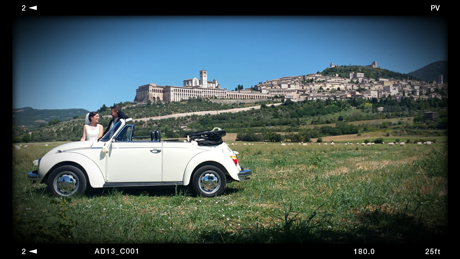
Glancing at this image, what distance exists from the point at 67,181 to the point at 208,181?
255 cm

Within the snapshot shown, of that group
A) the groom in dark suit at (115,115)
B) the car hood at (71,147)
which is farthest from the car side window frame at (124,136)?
the car hood at (71,147)

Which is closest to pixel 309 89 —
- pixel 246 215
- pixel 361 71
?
pixel 361 71

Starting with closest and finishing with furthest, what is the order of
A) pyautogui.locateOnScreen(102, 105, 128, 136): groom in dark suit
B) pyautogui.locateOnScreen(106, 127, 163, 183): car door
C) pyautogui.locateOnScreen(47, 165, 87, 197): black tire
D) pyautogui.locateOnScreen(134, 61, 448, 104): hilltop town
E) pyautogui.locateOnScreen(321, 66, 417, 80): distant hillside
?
pyautogui.locateOnScreen(47, 165, 87, 197): black tire → pyautogui.locateOnScreen(106, 127, 163, 183): car door → pyautogui.locateOnScreen(102, 105, 128, 136): groom in dark suit → pyautogui.locateOnScreen(134, 61, 448, 104): hilltop town → pyautogui.locateOnScreen(321, 66, 417, 80): distant hillside

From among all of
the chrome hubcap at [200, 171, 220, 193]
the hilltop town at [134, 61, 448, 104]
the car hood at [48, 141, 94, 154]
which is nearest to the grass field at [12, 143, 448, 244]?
the chrome hubcap at [200, 171, 220, 193]

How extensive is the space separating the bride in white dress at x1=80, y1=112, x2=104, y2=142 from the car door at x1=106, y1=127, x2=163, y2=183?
97 centimetres

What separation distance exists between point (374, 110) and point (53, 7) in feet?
320

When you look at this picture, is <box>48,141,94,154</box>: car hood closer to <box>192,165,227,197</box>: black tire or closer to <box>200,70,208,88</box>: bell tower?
<box>192,165,227,197</box>: black tire

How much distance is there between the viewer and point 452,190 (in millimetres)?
3201

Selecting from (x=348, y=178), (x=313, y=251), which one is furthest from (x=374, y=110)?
(x=313, y=251)

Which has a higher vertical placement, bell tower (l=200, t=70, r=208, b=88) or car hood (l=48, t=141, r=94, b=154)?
bell tower (l=200, t=70, r=208, b=88)

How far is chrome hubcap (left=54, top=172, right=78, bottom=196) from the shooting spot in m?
5.48

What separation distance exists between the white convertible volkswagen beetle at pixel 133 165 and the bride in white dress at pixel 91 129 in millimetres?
492

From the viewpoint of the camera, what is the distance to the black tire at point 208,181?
19.2 feet

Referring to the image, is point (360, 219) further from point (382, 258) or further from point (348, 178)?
point (348, 178)
